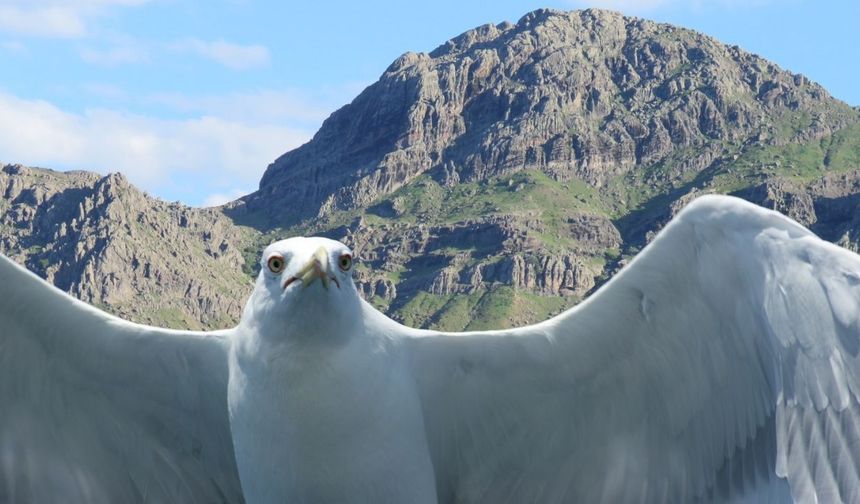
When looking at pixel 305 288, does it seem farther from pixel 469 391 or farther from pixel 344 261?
pixel 469 391

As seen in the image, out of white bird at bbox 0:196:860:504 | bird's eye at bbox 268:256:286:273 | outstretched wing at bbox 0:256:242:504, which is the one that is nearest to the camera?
white bird at bbox 0:196:860:504

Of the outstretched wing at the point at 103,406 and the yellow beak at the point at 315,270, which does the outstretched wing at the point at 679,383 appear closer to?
the yellow beak at the point at 315,270

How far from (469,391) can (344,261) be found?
2.62m

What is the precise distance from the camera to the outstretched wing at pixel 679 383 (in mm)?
10336


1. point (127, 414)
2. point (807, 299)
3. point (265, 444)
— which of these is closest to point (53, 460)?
point (127, 414)

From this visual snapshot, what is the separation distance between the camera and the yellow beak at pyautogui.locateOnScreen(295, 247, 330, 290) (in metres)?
10.3

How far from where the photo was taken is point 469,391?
12570mm

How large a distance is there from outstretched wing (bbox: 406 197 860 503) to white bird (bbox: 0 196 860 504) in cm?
2

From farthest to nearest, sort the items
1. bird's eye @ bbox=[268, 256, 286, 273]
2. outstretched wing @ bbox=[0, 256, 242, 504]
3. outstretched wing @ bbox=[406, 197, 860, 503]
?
outstretched wing @ bbox=[0, 256, 242, 504], bird's eye @ bbox=[268, 256, 286, 273], outstretched wing @ bbox=[406, 197, 860, 503]

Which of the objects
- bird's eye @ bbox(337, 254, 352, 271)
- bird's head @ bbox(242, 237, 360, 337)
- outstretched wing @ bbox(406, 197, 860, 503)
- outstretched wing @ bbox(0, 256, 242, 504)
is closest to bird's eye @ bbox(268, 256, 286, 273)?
bird's head @ bbox(242, 237, 360, 337)

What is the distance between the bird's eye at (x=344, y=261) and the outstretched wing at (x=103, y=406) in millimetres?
2095

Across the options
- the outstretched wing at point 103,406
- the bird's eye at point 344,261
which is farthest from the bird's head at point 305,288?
the outstretched wing at point 103,406

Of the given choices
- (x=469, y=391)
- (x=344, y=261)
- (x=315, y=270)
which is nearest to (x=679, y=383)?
(x=469, y=391)

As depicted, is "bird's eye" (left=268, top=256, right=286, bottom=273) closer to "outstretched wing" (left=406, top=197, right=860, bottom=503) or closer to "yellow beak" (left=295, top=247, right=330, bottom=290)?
"yellow beak" (left=295, top=247, right=330, bottom=290)
